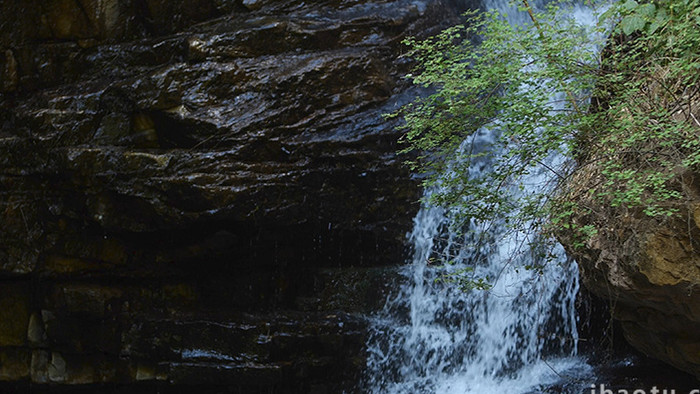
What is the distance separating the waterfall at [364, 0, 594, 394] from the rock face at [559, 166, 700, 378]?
28.3 inches

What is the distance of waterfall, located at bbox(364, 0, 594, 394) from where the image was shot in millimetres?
4914

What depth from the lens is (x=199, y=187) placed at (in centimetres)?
532

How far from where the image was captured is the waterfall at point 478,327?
193 inches

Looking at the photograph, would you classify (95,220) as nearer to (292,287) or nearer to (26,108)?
(26,108)

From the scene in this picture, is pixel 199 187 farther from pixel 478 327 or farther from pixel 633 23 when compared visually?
pixel 633 23

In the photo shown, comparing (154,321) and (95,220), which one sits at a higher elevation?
(95,220)

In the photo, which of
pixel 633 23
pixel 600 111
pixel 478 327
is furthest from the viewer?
pixel 478 327

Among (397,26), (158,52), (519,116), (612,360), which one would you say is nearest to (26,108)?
(158,52)

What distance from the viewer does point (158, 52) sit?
626 centimetres

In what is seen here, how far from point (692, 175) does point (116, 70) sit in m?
5.55

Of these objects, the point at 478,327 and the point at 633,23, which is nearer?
the point at 633,23

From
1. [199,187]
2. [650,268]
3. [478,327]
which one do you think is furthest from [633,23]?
[199,187]

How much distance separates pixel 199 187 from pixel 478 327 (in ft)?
9.10

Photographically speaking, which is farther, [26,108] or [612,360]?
[26,108]
